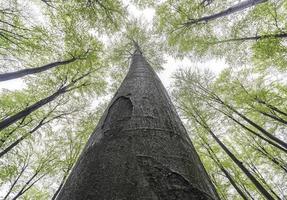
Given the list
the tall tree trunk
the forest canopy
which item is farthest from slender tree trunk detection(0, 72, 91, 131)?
the tall tree trunk

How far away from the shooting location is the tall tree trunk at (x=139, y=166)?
781 millimetres

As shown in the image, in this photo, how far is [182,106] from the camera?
942cm

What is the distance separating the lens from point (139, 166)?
88 centimetres

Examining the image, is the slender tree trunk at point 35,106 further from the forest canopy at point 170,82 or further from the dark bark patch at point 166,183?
the dark bark patch at point 166,183

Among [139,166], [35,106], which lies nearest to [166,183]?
[139,166]

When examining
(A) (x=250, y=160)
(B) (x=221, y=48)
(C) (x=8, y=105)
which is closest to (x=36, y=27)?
(C) (x=8, y=105)

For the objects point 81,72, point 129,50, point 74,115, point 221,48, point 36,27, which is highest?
point 129,50

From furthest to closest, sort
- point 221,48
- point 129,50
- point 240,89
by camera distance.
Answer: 1. point 129,50
2. point 240,89
3. point 221,48

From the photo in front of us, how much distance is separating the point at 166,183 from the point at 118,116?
0.73 meters

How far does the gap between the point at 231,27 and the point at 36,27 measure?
6.66 m

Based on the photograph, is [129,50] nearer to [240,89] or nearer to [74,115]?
[74,115]

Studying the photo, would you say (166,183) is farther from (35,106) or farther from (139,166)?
(35,106)

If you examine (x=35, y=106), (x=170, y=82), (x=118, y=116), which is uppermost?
(x=170, y=82)

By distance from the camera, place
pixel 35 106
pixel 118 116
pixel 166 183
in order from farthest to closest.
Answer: pixel 35 106
pixel 118 116
pixel 166 183
